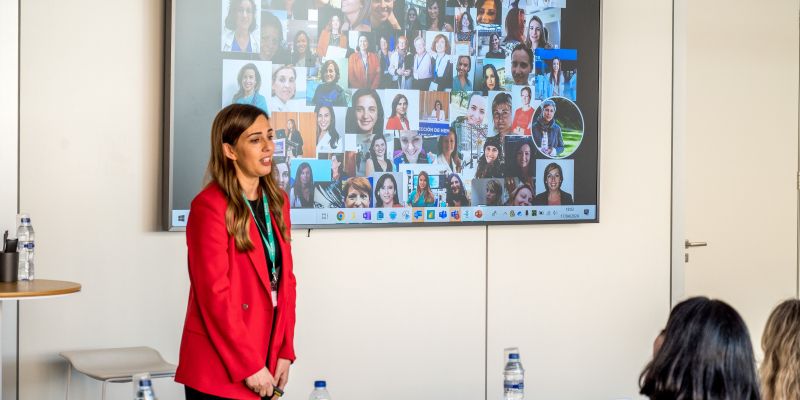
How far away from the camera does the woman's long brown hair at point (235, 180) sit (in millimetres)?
3268

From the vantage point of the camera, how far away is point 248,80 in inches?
179

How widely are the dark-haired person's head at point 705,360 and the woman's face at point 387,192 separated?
2890 millimetres

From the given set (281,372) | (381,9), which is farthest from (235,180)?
(381,9)

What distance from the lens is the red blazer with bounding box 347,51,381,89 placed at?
189 inches

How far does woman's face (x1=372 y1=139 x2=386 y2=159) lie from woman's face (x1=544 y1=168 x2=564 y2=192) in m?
0.96

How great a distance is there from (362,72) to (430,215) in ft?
2.63

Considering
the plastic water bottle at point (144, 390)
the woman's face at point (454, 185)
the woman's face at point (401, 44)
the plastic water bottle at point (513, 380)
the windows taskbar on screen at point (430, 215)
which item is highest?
the woman's face at point (401, 44)

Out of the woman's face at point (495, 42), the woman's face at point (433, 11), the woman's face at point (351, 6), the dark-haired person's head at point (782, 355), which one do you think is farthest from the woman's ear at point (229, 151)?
the woman's face at point (495, 42)

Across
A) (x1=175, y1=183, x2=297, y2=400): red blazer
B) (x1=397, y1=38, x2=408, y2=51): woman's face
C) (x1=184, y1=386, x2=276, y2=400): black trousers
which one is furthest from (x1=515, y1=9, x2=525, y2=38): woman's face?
(x1=184, y1=386, x2=276, y2=400): black trousers

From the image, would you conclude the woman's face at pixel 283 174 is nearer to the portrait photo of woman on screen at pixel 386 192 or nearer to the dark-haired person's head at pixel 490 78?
the portrait photo of woman on screen at pixel 386 192

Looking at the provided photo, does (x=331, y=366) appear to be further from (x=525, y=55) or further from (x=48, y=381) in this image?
(x=525, y=55)

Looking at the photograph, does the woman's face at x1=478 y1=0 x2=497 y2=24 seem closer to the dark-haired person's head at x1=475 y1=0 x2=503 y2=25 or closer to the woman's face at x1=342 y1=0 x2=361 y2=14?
the dark-haired person's head at x1=475 y1=0 x2=503 y2=25

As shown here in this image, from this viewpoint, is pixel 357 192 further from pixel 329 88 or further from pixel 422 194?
pixel 329 88

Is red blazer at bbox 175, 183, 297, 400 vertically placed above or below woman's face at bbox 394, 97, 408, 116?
below
